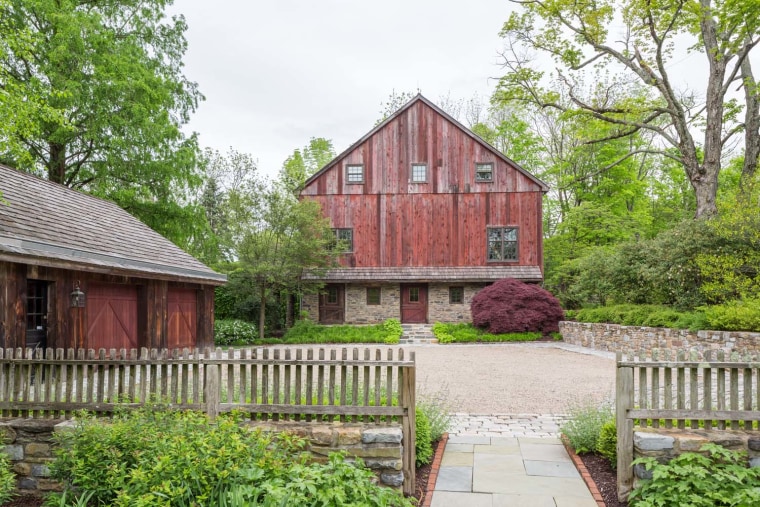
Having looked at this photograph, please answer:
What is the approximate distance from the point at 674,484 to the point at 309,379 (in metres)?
3.19

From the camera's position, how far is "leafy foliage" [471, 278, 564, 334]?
2006cm

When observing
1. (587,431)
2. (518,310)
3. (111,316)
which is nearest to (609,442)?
(587,431)

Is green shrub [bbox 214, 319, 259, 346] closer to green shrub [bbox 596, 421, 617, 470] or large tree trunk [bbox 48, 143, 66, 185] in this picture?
large tree trunk [bbox 48, 143, 66, 185]

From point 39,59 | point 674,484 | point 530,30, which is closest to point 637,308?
point 530,30

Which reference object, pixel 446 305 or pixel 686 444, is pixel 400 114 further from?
pixel 686 444

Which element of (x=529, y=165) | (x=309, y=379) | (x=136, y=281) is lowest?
(x=309, y=379)

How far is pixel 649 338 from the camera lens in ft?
46.7

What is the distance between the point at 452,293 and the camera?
2308 cm

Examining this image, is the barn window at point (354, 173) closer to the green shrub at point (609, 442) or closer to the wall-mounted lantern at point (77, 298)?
the wall-mounted lantern at point (77, 298)

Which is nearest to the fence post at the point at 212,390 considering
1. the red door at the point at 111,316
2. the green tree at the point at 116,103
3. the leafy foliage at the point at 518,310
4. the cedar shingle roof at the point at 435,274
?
the red door at the point at 111,316

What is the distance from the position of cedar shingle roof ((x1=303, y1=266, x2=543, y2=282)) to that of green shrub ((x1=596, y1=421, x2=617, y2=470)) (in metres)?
17.0

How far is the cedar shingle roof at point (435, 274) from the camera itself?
22297 mm

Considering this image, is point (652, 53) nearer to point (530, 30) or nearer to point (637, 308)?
point (530, 30)

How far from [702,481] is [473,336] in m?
16.1
